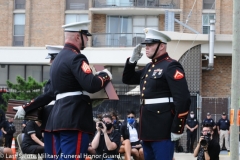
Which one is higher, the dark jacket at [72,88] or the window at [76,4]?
the window at [76,4]

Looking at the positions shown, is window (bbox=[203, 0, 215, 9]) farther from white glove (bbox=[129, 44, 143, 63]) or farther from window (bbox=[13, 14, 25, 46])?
white glove (bbox=[129, 44, 143, 63])

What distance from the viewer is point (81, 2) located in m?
43.2

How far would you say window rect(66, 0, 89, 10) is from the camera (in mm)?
43153

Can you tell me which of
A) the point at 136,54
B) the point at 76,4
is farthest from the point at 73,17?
the point at 136,54

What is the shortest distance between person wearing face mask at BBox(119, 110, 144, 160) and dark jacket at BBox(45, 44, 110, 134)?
25.8ft

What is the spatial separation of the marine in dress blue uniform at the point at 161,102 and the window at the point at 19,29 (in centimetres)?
3573

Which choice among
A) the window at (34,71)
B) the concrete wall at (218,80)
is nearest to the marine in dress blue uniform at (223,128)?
the concrete wall at (218,80)

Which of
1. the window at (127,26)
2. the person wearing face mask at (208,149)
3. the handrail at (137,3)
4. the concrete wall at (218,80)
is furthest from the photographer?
the handrail at (137,3)

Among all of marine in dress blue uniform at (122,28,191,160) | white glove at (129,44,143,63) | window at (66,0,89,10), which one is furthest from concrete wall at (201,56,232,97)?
marine in dress blue uniform at (122,28,191,160)

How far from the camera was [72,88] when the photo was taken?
836cm

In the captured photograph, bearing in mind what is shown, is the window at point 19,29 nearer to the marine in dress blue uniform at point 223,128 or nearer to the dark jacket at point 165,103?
the marine in dress blue uniform at point 223,128

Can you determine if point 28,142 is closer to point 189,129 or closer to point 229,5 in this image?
point 189,129

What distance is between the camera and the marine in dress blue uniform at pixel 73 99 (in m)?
8.14

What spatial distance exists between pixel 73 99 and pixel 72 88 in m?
0.14
